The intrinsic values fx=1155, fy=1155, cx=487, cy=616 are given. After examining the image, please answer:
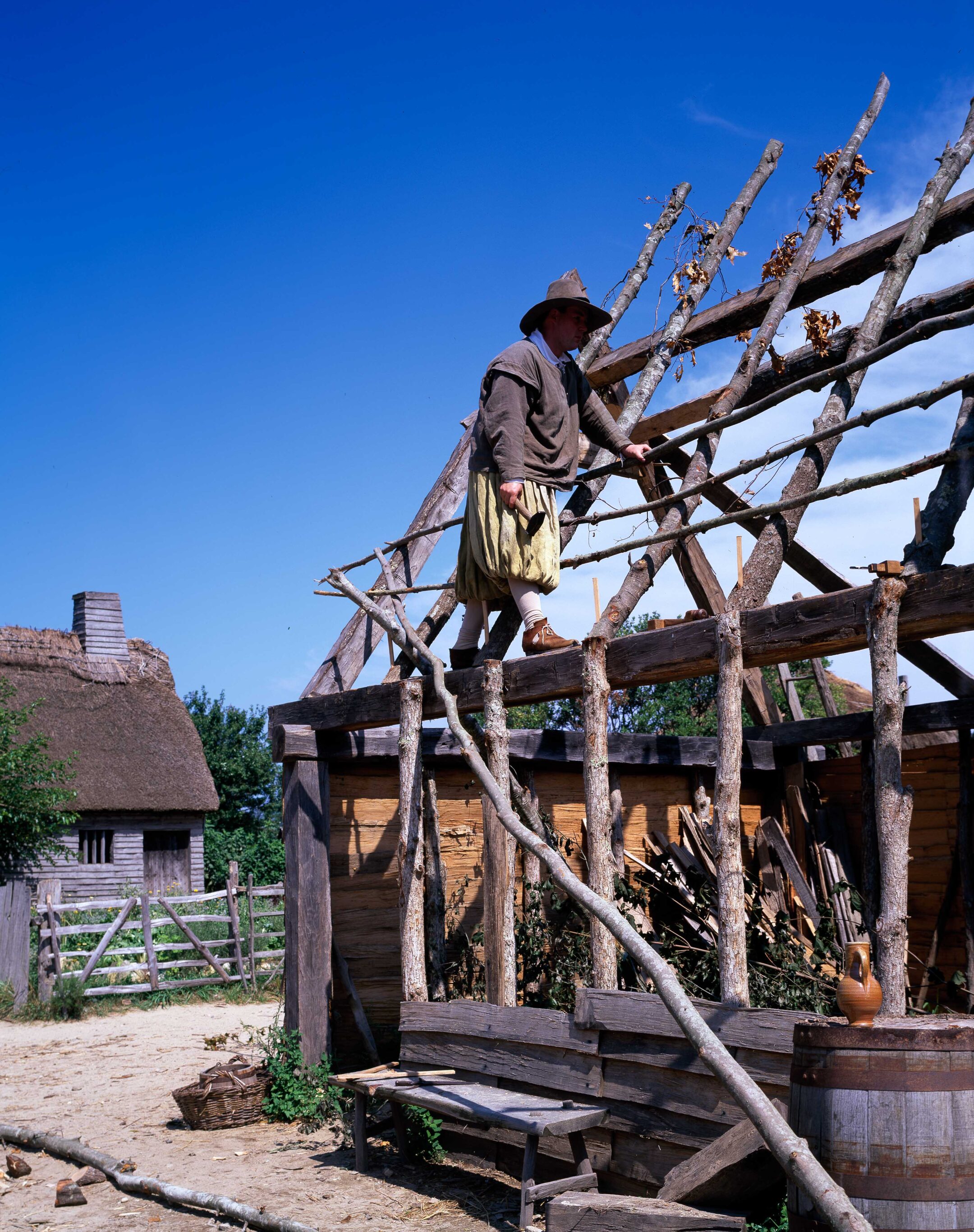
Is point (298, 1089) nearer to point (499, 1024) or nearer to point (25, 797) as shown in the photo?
point (499, 1024)

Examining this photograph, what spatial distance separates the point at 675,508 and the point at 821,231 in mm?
2289

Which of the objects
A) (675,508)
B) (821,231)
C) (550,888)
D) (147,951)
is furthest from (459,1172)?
(147,951)

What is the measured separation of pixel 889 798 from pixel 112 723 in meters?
19.6

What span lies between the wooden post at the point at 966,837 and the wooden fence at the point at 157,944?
9.64 meters

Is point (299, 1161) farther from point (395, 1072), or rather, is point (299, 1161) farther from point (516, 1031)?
point (516, 1031)

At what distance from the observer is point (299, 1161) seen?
6254 mm

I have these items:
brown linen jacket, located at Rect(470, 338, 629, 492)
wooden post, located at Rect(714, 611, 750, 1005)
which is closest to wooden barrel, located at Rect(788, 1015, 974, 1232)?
wooden post, located at Rect(714, 611, 750, 1005)

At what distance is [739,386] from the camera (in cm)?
680

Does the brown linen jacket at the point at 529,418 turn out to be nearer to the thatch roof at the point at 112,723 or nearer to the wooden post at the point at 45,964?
the wooden post at the point at 45,964

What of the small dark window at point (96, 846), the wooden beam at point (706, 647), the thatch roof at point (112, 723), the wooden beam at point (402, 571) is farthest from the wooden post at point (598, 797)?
the small dark window at point (96, 846)

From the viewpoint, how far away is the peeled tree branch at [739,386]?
5871 mm

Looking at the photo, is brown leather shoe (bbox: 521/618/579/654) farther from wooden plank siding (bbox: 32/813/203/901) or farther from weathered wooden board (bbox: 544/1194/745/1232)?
wooden plank siding (bbox: 32/813/203/901)

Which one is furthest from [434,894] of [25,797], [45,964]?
[25,797]

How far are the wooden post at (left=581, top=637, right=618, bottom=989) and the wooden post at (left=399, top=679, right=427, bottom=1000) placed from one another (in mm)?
1327
